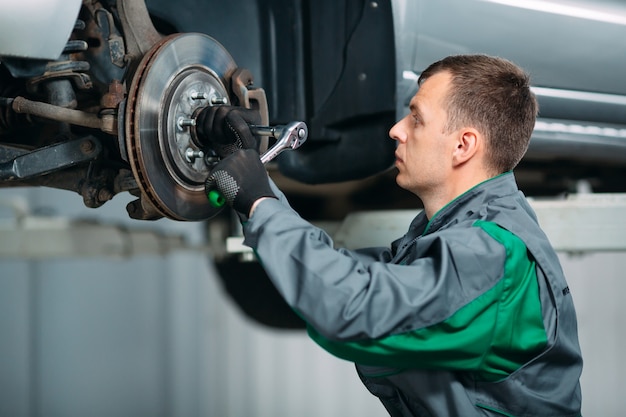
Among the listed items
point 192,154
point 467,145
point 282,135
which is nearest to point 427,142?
point 467,145

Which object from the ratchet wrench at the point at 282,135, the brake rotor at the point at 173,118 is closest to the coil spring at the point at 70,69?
the brake rotor at the point at 173,118

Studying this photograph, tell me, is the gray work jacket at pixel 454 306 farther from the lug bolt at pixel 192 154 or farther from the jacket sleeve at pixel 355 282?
the lug bolt at pixel 192 154

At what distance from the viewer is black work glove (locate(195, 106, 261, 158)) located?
2.89 ft

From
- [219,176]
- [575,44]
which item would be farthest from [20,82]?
[575,44]

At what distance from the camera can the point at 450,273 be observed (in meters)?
0.72

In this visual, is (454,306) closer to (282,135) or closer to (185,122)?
(282,135)

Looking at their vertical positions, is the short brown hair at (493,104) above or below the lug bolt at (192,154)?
above

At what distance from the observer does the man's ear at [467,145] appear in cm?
87

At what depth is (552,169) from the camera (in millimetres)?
1897

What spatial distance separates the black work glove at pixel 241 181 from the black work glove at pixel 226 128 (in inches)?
3.0

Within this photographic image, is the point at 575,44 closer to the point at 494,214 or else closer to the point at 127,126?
the point at 494,214

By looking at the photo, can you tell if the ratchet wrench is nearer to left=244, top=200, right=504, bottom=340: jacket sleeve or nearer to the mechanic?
the mechanic

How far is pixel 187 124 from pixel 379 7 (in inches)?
15.5

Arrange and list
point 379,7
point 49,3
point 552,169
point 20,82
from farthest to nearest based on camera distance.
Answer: point 552,169 < point 379,7 < point 20,82 < point 49,3
